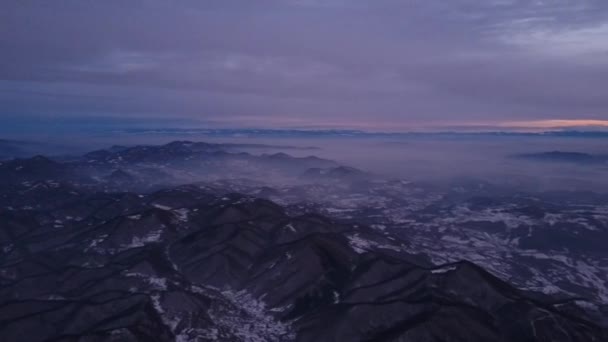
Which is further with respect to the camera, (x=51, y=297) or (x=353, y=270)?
(x=353, y=270)

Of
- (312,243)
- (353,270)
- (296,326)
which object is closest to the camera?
(296,326)

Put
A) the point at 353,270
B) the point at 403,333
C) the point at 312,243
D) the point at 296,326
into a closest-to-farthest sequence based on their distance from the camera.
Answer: the point at 403,333
the point at 296,326
the point at 353,270
the point at 312,243

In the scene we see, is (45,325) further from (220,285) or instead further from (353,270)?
(353,270)

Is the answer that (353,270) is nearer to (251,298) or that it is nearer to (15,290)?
(251,298)

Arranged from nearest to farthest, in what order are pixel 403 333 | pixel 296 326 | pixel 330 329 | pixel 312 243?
1. pixel 403 333
2. pixel 330 329
3. pixel 296 326
4. pixel 312 243

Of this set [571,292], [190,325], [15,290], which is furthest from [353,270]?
[15,290]

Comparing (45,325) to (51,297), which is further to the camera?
(51,297)

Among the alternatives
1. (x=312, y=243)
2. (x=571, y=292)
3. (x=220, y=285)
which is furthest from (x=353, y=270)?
(x=571, y=292)

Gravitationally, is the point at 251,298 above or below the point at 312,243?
below

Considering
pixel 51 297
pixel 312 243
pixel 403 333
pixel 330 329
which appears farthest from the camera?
pixel 312 243
